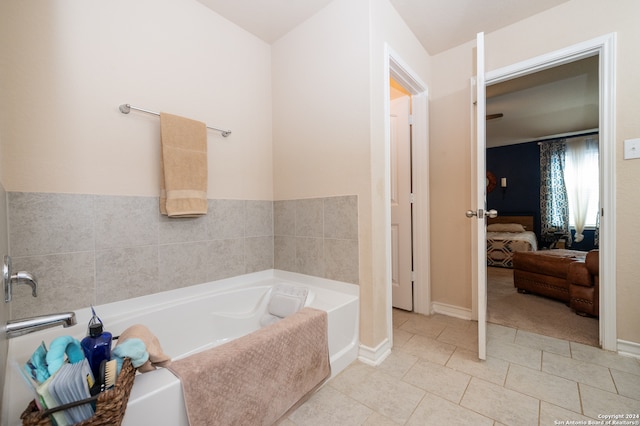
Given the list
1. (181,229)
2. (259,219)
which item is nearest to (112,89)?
(181,229)

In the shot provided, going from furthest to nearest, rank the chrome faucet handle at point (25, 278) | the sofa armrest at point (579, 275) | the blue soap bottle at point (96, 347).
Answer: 1. the sofa armrest at point (579, 275)
2. the chrome faucet handle at point (25, 278)
3. the blue soap bottle at point (96, 347)

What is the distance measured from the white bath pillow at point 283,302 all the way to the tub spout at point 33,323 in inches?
46.2

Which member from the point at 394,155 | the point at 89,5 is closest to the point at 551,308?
the point at 394,155

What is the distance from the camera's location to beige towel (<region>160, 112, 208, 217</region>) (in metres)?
1.64

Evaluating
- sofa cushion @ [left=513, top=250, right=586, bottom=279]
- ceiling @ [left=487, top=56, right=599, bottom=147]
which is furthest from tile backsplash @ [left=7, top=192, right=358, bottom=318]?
ceiling @ [left=487, top=56, right=599, bottom=147]

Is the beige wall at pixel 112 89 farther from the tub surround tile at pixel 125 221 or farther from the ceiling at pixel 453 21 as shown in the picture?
the ceiling at pixel 453 21

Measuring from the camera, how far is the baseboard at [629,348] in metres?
1.70

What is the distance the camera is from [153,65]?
1657 mm

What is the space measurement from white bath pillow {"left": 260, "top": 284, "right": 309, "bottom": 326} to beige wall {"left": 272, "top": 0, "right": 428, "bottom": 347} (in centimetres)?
43

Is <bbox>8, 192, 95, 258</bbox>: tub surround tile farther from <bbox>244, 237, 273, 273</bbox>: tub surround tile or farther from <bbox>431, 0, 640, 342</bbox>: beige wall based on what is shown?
<bbox>431, 0, 640, 342</bbox>: beige wall

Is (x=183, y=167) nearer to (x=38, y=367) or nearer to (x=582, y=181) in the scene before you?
(x=38, y=367)

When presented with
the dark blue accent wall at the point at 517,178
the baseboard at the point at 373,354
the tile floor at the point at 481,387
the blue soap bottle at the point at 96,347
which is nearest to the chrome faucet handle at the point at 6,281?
the blue soap bottle at the point at 96,347

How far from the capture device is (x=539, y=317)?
7.75ft

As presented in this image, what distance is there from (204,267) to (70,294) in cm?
70
